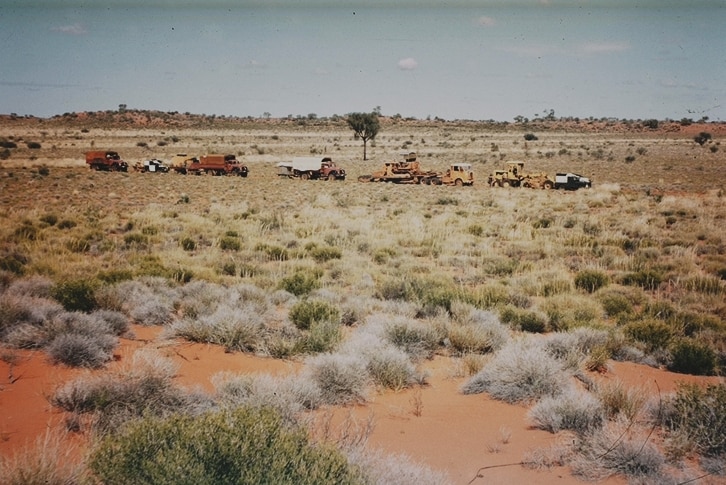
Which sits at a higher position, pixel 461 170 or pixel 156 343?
pixel 461 170

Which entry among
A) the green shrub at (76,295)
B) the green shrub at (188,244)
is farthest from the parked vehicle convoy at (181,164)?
the green shrub at (76,295)

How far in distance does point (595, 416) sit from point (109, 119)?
13703 centimetres

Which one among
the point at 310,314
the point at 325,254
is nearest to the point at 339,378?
the point at 310,314

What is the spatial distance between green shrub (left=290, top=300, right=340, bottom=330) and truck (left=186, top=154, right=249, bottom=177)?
3484 cm

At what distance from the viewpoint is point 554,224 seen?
20328 millimetres

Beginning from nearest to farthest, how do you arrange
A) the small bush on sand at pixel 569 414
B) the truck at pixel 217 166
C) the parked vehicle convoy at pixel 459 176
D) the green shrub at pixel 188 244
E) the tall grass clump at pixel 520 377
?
the small bush on sand at pixel 569 414
the tall grass clump at pixel 520 377
the green shrub at pixel 188 244
the parked vehicle convoy at pixel 459 176
the truck at pixel 217 166

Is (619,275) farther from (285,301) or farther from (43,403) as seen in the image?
(43,403)

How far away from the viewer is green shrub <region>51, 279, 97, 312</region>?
28.8 feet

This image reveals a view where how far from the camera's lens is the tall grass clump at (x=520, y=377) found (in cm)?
644

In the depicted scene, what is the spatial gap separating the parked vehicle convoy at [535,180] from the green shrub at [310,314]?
28.6 m

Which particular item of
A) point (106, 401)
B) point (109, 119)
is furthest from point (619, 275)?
point (109, 119)

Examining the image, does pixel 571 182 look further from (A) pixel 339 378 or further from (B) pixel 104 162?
(B) pixel 104 162

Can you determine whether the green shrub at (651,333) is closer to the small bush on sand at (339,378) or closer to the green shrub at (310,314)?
the small bush on sand at (339,378)

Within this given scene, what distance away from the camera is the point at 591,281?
1180 centimetres
